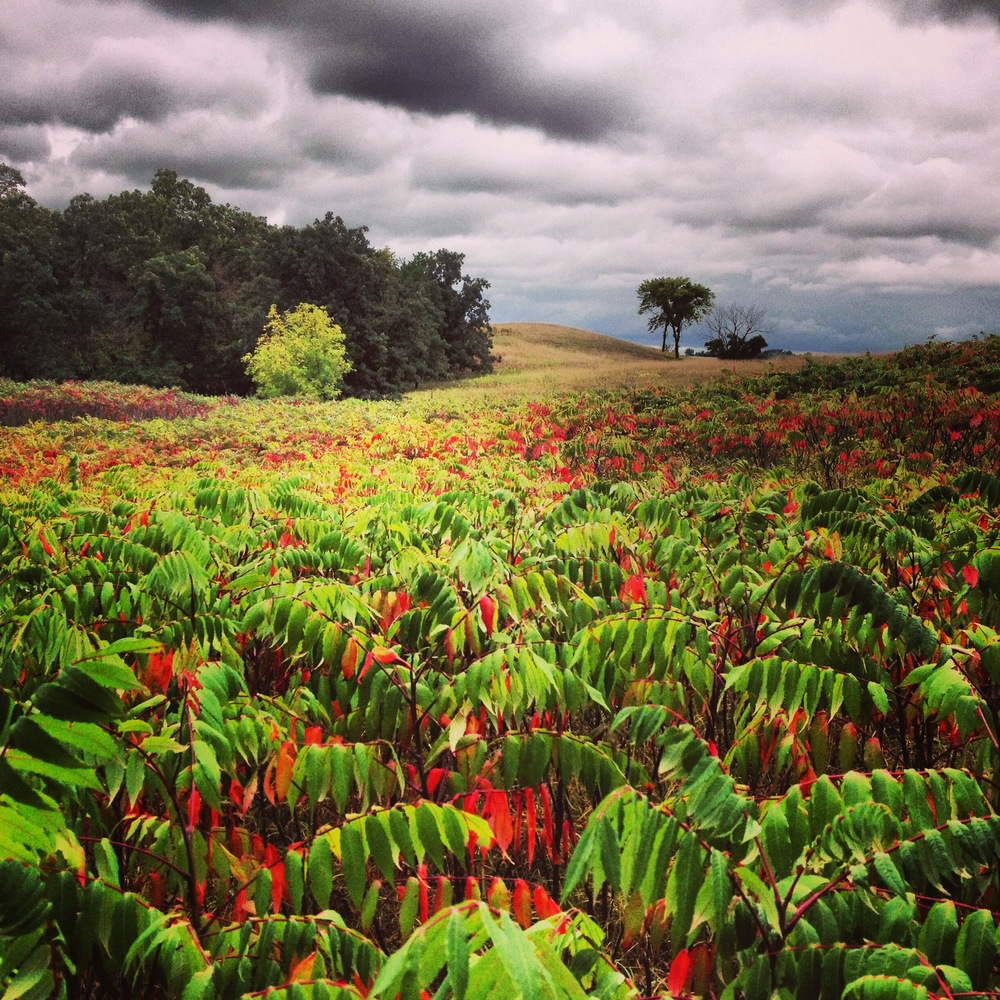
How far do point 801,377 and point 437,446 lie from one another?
51.0ft

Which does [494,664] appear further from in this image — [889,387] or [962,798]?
[889,387]

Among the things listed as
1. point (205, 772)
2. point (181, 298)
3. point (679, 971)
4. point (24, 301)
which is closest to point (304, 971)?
point (205, 772)

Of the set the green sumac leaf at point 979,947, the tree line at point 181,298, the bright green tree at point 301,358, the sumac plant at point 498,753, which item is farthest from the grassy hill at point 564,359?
the green sumac leaf at point 979,947

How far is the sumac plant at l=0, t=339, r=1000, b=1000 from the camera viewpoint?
1.38 meters

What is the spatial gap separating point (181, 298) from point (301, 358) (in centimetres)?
1573

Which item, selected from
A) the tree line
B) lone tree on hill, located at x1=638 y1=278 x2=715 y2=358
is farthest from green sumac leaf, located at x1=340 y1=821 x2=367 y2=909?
lone tree on hill, located at x1=638 y1=278 x2=715 y2=358

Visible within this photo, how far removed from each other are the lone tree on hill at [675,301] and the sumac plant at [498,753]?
68.4m

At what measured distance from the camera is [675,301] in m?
68.4

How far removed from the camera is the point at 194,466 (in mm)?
11617

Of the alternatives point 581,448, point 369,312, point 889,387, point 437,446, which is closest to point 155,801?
point 581,448

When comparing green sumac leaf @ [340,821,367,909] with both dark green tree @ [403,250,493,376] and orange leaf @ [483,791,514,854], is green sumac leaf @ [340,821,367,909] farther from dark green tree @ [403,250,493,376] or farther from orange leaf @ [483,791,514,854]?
dark green tree @ [403,250,493,376]

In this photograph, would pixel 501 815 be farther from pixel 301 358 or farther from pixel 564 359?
pixel 564 359

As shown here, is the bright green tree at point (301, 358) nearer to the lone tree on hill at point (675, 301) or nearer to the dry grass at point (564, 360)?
the dry grass at point (564, 360)

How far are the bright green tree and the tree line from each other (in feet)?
14.2
